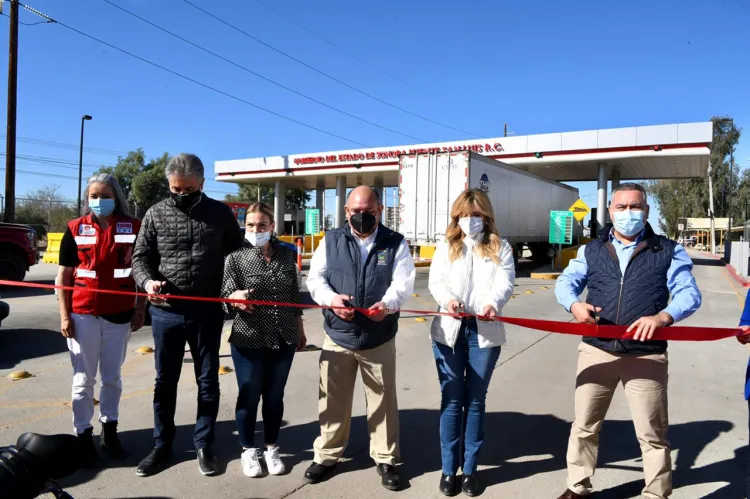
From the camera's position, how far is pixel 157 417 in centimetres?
335

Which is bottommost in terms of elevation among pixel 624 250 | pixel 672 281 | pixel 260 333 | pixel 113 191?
pixel 260 333

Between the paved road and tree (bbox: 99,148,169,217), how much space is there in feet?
142

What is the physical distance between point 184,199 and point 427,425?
255 cm

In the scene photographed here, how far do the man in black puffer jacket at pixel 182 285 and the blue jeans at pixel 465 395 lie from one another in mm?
1496

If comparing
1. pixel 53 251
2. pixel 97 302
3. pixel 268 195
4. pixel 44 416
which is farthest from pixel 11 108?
pixel 268 195

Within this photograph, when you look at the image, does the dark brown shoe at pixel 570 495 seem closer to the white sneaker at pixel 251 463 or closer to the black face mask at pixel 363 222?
the white sneaker at pixel 251 463

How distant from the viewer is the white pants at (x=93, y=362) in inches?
132

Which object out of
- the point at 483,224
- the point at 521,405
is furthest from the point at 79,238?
the point at 521,405

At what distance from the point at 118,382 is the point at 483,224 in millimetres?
2709

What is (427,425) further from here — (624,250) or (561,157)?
(561,157)

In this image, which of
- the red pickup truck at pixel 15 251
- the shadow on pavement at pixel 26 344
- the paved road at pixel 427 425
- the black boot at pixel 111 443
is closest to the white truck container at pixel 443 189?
the paved road at pixel 427 425

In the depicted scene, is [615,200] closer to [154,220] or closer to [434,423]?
[434,423]

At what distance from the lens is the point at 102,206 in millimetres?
3432

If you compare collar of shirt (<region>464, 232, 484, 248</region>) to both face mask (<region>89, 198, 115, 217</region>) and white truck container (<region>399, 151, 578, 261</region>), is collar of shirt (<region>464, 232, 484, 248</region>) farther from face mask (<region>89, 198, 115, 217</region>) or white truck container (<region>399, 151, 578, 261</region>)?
white truck container (<region>399, 151, 578, 261</region>)
